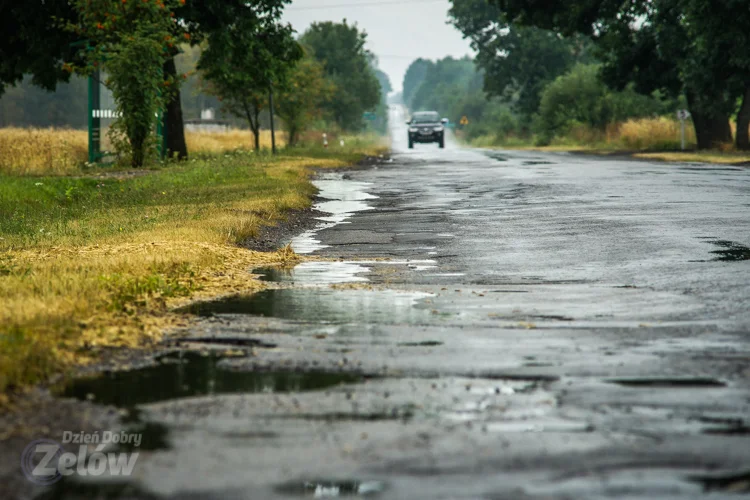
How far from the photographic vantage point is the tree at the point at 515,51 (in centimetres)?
8638

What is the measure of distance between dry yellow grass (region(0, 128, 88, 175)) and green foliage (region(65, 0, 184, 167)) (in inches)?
75.1

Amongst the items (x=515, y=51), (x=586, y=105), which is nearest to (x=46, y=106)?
(x=515, y=51)

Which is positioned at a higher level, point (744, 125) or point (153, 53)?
point (153, 53)

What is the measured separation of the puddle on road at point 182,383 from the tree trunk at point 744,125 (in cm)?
3720

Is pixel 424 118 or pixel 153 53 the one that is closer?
pixel 153 53

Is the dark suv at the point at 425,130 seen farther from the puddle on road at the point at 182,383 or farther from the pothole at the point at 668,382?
the pothole at the point at 668,382

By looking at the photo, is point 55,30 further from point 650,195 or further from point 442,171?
point 650,195

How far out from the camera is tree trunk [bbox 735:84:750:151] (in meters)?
40.2

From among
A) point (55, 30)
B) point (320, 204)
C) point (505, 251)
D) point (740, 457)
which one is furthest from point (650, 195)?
point (55, 30)

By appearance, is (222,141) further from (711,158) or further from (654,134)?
(711,158)

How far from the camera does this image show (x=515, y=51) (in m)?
Answer: 88.0

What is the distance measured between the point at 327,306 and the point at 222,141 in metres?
43.2

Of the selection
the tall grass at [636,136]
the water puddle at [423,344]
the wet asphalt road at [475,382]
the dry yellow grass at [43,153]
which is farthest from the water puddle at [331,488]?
the tall grass at [636,136]

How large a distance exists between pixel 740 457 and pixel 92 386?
9.65 ft
